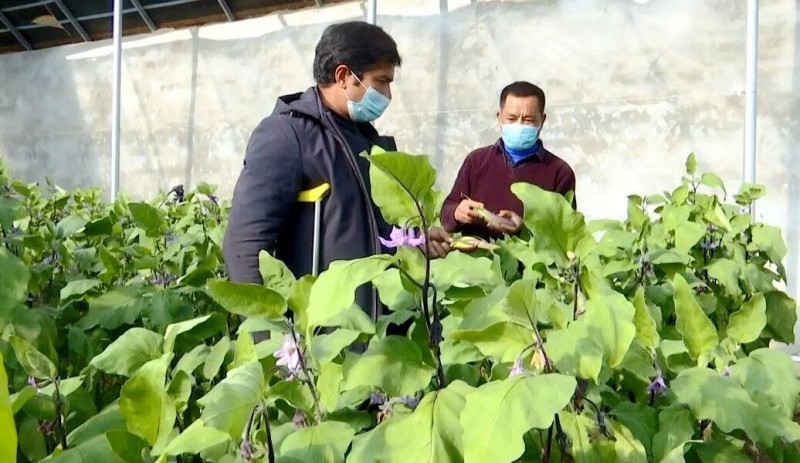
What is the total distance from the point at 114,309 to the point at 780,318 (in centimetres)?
162

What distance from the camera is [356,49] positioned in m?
1.97

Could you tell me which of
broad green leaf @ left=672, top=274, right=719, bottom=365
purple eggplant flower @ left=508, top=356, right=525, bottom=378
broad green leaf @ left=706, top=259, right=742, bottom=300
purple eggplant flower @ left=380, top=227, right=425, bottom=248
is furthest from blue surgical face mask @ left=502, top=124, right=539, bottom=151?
purple eggplant flower @ left=508, top=356, right=525, bottom=378

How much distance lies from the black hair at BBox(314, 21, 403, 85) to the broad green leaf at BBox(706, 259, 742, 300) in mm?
979

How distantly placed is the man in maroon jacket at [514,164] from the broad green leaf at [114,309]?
1482 millimetres

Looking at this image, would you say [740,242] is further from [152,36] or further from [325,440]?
[152,36]

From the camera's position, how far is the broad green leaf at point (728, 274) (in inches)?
81.2

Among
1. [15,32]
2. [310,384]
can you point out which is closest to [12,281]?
[310,384]

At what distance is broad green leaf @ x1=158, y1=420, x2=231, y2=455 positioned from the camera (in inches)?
25.7

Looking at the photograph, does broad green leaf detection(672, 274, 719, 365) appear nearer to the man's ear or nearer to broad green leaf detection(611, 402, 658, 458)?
broad green leaf detection(611, 402, 658, 458)

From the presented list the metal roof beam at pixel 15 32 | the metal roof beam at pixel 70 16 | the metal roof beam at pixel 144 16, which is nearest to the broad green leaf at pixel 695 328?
the metal roof beam at pixel 144 16

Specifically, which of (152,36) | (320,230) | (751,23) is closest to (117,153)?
(152,36)

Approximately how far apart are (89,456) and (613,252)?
1277 mm

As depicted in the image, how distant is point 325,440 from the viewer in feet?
2.58

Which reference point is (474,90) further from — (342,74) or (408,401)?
(408,401)
